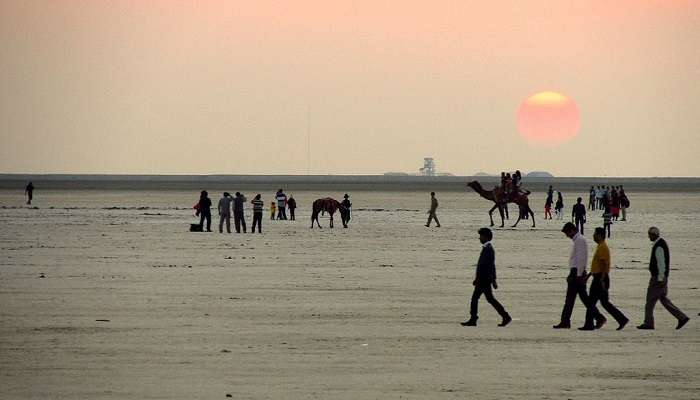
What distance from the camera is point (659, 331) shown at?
18.3 metres

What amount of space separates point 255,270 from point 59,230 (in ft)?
68.3

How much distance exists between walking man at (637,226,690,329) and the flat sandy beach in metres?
0.24

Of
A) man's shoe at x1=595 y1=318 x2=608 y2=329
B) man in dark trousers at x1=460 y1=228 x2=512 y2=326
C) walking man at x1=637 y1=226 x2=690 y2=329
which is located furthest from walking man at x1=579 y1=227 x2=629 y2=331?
man in dark trousers at x1=460 y1=228 x2=512 y2=326

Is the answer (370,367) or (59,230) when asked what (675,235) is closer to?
(59,230)

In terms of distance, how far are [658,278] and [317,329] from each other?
4.52 m

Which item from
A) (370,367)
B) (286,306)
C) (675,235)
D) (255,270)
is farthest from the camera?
(675,235)

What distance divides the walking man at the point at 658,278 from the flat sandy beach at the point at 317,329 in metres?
0.24

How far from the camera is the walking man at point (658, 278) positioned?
58.5 ft

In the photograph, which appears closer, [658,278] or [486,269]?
[658,278]

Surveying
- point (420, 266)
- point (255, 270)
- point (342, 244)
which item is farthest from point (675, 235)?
point (255, 270)

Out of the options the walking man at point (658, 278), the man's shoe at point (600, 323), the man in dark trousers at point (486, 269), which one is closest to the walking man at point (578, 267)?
the man's shoe at point (600, 323)

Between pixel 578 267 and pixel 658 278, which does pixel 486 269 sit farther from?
pixel 658 278

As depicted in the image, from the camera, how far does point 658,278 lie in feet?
59.0

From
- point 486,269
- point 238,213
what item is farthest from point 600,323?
point 238,213
